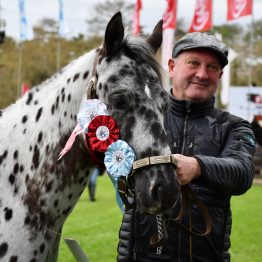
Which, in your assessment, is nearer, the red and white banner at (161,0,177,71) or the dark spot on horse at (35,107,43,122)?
the dark spot on horse at (35,107,43,122)

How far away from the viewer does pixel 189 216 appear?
334 centimetres

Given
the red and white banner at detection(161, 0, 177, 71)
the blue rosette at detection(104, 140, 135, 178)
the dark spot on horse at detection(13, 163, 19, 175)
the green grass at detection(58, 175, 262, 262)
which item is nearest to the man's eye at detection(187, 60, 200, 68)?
the blue rosette at detection(104, 140, 135, 178)

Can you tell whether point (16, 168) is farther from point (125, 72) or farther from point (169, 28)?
point (169, 28)

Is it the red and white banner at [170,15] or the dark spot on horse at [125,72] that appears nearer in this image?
the dark spot on horse at [125,72]

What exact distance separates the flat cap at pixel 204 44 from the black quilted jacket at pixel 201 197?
32 cm

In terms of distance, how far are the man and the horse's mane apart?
1.34 feet

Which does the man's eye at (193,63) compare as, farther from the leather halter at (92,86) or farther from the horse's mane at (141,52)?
the leather halter at (92,86)

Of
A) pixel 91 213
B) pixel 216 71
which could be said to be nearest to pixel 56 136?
pixel 216 71

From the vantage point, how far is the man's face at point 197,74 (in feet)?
11.4

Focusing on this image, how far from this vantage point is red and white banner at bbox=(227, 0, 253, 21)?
22023 mm

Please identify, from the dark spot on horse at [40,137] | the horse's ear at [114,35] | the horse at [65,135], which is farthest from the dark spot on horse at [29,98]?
the horse's ear at [114,35]

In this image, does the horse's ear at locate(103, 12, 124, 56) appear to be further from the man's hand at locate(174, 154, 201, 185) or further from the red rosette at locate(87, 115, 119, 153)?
the man's hand at locate(174, 154, 201, 185)

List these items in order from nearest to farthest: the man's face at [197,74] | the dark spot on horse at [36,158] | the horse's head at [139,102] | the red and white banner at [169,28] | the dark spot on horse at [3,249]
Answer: the horse's head at [139,102] < the dark spot on horse at [3,249] < the dark spot on horse at [36,158] < the man's face at [197,74] < the red and white banner at [169,28]

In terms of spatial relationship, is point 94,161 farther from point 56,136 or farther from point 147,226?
point 147,226
